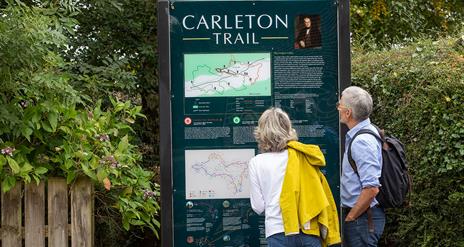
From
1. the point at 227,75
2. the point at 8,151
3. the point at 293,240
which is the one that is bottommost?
the point at 293,240

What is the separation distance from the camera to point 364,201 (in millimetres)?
4762

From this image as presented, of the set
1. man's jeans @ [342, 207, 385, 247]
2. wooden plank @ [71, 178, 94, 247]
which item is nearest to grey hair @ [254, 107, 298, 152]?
man's jeans @ [342, 207, 385, 247]

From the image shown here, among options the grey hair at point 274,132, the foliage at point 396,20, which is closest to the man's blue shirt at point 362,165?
the grey hair at point 274,132

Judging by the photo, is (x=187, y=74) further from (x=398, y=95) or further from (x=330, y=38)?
(x=398, y=95)

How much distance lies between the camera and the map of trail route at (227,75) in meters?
5.62

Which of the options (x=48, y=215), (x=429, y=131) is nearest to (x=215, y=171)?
(x=48, y=215)

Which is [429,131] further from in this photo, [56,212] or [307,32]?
[56,212]

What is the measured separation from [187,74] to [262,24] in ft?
2.23

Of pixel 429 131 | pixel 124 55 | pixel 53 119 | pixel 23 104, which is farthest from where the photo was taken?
pixel 124 55

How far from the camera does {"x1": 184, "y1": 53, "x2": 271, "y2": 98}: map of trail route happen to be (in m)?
5.62

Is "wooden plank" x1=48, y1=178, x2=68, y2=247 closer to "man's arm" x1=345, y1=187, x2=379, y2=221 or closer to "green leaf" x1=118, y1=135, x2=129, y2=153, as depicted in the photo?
"green leaf" x1=118, y1=135, x2=129, y2=153

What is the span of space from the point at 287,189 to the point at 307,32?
4.91ft

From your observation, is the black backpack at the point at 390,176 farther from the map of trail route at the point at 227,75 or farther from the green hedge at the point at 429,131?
the map of trail route at the point at 227,75

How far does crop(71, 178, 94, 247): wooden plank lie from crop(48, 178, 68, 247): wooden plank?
0.23 ft
